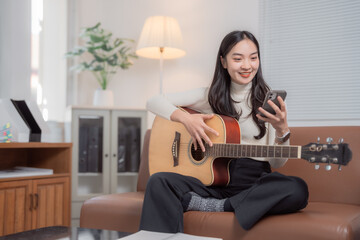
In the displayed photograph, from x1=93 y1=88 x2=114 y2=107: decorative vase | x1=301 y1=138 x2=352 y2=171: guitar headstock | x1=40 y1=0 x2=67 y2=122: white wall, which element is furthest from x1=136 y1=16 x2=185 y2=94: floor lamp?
x1=301 y1=138 x2=352 y2=171: guitar headstock

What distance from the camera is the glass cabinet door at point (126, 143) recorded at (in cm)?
276

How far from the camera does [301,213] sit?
1.36 metres

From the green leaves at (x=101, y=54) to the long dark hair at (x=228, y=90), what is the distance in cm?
129

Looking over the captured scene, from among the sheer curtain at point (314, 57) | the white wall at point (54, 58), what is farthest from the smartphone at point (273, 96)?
the white wall at point (54, 58)

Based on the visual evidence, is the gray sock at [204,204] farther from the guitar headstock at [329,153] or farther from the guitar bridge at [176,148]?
the guitar headstock at [329,153]

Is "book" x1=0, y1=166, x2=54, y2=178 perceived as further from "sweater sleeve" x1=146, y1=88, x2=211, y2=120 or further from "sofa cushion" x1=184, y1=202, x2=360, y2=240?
"sofa cushion" x1=184, y1=202, x2=360, y2=240

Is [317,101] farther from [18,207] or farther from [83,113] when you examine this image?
[18,207]

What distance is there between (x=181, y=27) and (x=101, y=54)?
667mm

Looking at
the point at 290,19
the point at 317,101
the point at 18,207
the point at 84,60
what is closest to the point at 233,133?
the point at 18,207

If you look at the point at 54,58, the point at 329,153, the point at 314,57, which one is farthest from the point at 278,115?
the point at 54,58

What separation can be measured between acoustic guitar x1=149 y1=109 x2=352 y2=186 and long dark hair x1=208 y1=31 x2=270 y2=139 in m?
0.10

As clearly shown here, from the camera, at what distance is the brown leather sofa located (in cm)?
124

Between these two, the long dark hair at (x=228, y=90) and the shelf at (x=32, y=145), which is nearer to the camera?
the long dark hair at (x=228, y=90)

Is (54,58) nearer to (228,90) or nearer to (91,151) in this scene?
(91,151)
